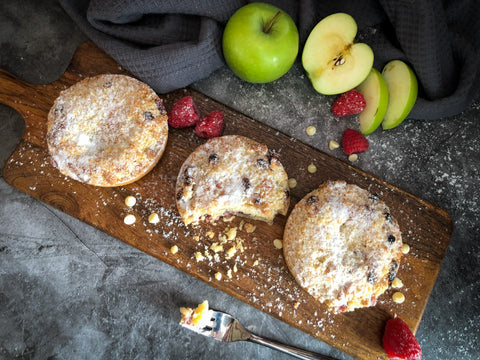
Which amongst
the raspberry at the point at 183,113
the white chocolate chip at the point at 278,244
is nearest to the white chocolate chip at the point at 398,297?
the white chocolate chip at the point at 278,244

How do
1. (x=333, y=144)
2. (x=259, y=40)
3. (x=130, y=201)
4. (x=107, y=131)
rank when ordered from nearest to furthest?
(x=259, y=40) < (x=107, y=131) < (x=130, y=201) < (x=333, y=144)


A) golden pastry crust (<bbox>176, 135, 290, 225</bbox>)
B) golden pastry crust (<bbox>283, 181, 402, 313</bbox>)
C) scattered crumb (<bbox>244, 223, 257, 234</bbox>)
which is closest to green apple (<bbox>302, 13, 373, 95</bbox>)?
golden pastry crust (<bbox>176, 135, 290, 225</bbox>)

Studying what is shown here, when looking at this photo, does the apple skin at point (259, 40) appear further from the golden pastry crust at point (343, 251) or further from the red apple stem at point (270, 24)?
the golden pastry crust at point (343, 251)

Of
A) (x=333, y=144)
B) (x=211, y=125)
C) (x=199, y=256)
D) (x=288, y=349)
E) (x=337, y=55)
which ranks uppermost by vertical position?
(x=337, y=55)

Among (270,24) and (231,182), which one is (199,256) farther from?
(270,24)

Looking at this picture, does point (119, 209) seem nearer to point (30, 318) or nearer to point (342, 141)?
point (30, 318)

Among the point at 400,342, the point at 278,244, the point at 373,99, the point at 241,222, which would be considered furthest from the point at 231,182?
the point at 400,342

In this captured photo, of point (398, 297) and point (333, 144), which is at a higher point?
point (333, 144)
